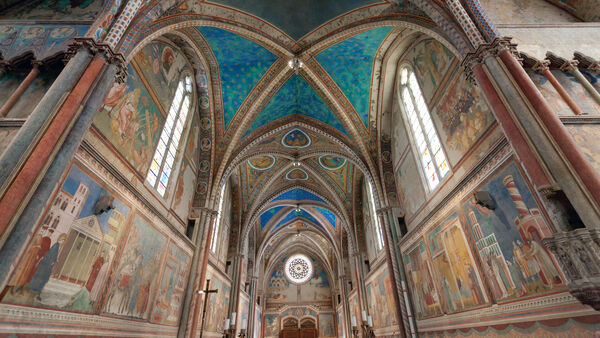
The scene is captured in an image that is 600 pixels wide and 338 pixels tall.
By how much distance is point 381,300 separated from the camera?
13594 millimetres

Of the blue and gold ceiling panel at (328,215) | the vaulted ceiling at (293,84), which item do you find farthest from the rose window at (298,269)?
the vaulted ceiling at (293,84)

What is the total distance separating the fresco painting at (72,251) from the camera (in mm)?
4438

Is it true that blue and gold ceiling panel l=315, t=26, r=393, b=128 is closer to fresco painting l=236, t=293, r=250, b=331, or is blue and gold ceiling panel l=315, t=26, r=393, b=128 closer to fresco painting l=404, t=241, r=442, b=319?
fresco painting l=404, t=241, r=442, b=319

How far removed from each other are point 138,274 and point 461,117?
9.29 metres

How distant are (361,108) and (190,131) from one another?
7.37m

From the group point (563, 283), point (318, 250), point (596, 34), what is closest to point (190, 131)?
point (563, 283)

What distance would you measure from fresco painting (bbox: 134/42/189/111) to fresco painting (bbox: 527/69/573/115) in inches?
374

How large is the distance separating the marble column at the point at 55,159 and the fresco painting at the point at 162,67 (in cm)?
281

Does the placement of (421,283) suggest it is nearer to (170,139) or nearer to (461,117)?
(461,117)

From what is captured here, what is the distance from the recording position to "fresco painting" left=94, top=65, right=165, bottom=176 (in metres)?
6.41

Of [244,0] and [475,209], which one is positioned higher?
[244,0]

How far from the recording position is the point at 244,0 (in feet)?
29.9

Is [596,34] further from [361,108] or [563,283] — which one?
[361,108]

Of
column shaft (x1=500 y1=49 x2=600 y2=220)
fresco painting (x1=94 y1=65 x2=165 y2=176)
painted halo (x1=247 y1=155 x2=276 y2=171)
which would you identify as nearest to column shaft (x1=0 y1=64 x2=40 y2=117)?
fresco painting (x1=94 y1=65 x2=165 y2=176)
